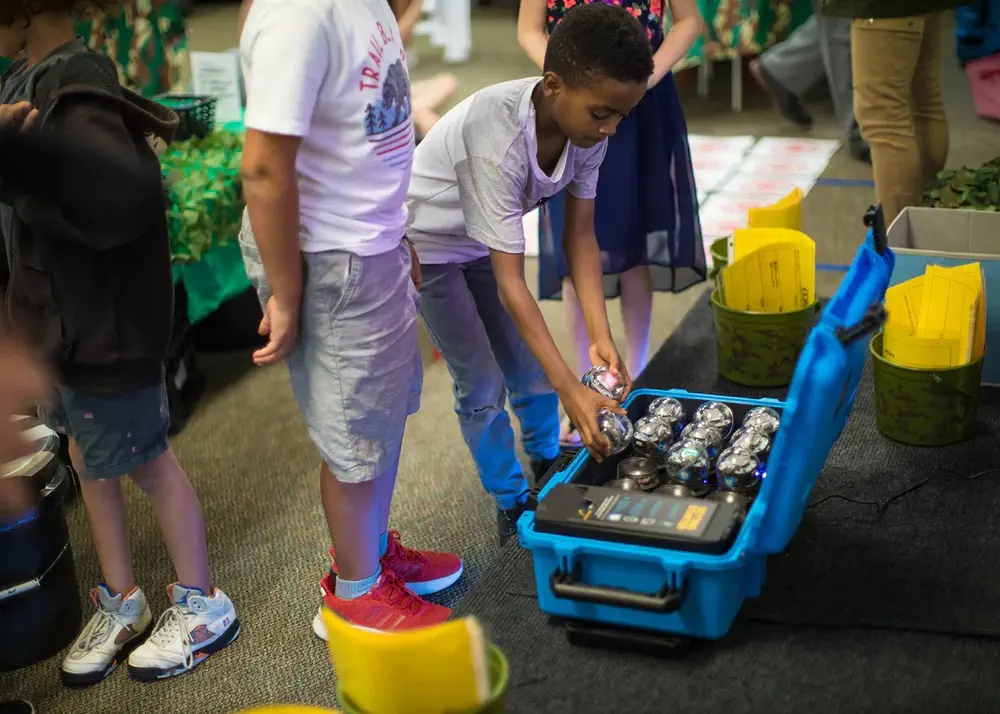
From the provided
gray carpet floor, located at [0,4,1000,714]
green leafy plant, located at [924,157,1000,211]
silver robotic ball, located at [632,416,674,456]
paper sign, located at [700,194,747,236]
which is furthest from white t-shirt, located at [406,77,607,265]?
paper sign, located at [700,194,747,236]

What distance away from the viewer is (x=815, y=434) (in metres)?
1.40

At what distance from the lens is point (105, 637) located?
1.99 metres

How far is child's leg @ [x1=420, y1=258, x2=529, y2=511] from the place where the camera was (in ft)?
6.70

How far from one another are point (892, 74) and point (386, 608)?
185 centimetres

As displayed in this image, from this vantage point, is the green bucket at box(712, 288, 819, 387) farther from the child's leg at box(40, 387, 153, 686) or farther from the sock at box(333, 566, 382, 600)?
the child's leg at box(40, 387, 153, 686)

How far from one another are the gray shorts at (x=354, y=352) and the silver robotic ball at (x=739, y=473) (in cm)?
50

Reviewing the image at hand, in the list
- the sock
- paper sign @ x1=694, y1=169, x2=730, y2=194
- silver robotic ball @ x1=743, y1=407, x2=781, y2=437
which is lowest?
paper sign @ x1=694, y1=169, x2=730, y2=194

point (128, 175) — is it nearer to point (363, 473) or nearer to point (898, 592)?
point (363, 473)

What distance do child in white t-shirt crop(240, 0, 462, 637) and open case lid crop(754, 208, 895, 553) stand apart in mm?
613

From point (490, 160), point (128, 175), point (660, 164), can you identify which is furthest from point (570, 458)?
point (660, 164)

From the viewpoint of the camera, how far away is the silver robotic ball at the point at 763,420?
1753 mm

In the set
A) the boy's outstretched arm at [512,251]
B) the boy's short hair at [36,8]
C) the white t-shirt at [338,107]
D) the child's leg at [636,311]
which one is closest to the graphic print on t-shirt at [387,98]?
the white t-shirt at [338,107]

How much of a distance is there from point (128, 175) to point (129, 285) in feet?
0.79

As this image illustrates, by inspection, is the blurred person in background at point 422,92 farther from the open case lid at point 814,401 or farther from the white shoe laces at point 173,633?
the open case lid at point 814,401
